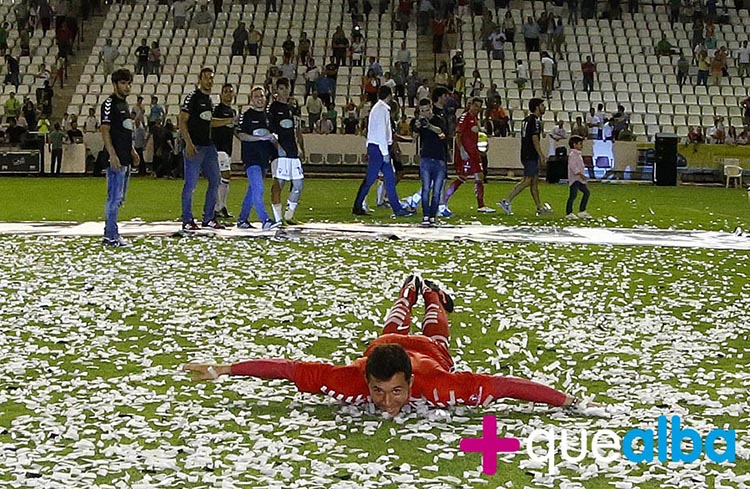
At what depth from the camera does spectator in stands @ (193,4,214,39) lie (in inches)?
1630

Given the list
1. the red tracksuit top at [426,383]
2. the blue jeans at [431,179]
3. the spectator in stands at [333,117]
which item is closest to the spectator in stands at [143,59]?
the spectator in stands at [333,117]

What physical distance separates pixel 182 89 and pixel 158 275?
27126 mm

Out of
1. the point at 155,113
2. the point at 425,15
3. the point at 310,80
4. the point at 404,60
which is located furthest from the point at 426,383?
the point at 425,15

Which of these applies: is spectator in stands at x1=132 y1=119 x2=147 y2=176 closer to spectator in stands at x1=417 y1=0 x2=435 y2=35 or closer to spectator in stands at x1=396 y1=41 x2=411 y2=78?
spectator in stands at x1=396 y1=41 x2=411 y2=78

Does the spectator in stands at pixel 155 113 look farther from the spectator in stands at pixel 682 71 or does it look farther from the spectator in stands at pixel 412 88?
the spectator in stands at pixel 682 71

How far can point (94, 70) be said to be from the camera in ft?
132

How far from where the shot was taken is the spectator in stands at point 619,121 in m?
36.0

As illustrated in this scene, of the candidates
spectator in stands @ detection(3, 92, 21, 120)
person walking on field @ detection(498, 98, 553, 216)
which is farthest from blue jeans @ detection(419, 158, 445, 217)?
spectator in stands @ detection(3, 92, 21, 120)

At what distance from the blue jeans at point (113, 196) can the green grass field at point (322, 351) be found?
1.22 feet

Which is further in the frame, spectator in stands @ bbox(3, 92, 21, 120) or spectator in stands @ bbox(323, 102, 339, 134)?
spectator in stands @ bbox(3, 92, 21, 120)

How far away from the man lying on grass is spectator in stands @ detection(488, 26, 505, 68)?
33.6 metres

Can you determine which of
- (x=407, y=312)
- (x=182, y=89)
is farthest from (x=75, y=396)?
(x=182, y=89)

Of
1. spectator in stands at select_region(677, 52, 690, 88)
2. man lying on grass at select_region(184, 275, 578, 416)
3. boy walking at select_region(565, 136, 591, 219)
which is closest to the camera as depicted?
man lying on grass at select_region(184, 275, 578, 416)

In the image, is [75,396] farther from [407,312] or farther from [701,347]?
[701,347]
